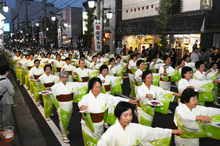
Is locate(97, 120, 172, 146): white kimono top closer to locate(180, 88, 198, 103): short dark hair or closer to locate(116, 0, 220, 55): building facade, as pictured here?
locate(180, 88, 198, 103): short dark hair

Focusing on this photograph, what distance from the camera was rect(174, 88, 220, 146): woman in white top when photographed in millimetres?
3617

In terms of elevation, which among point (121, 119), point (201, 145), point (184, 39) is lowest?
point (201, 145)

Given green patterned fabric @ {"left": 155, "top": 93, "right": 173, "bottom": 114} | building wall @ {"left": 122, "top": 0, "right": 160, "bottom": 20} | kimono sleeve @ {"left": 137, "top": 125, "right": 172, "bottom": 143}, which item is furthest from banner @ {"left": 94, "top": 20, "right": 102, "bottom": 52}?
kimono sleeve @ {"left": 137, "top": 125, "right": 172, "bottom": 143}

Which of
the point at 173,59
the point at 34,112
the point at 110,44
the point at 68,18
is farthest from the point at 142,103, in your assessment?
the point at 68,18

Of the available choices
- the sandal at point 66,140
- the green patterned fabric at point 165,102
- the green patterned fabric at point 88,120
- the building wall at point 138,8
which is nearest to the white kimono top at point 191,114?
the green patterned fabric at point 165,102

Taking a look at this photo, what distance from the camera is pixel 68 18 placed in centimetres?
4578

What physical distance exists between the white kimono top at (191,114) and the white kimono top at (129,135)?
2.03 ft

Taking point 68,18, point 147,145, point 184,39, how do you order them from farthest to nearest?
1. point 68,18
2. point 184,39
3. point 147,145

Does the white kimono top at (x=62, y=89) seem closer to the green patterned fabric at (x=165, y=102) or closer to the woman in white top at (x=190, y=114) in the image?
the green patterned fabric at (x=165, y=102)

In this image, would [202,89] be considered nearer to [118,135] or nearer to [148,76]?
[148,76]

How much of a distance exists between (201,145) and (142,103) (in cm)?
175

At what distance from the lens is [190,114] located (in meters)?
3.83

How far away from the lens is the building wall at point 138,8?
2106 cm

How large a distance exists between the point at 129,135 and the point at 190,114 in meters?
1.38
